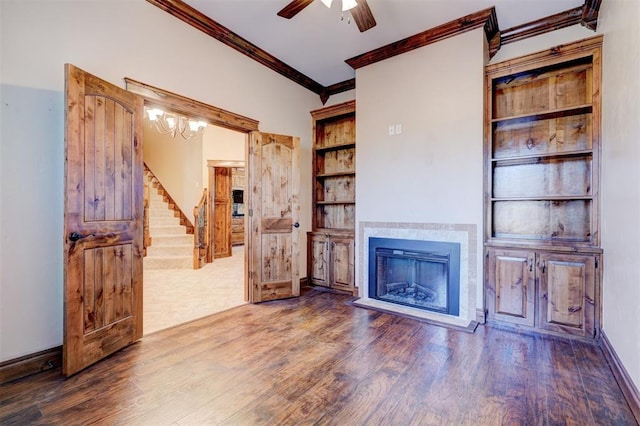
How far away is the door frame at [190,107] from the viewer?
2.61 m

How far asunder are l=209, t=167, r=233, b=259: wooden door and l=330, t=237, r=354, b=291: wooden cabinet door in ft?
12.9

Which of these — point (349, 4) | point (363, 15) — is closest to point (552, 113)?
point (363, 15)

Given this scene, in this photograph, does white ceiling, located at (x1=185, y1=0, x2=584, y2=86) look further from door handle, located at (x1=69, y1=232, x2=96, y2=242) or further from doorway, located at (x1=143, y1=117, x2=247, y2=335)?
door handle, located at (x1=69, y1=232, x2=96, y2=242)

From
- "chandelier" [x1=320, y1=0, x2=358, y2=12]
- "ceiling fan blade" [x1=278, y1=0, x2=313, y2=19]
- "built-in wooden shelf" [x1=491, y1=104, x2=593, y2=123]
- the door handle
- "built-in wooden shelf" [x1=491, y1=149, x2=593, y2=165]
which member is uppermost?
"ceiling fan blade" [x1=278, y1=0, x2=313, y2=19]

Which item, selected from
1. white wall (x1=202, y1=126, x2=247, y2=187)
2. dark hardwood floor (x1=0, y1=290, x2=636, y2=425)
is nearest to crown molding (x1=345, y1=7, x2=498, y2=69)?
dark hardwood floor (x1=0, y1=290, x2=636, y2=425)

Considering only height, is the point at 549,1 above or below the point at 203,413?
above

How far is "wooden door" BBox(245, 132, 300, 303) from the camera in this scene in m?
3.68

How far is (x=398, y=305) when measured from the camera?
11.2ft

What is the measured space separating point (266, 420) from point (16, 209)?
218cm

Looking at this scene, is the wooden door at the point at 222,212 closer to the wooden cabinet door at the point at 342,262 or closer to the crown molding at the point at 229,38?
the crown molding at the point at 229,38

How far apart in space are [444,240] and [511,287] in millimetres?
764

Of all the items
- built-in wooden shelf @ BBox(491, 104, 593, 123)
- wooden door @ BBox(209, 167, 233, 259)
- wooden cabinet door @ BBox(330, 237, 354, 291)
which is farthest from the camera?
wooden door @ BBox(209, 167, 233, 259)

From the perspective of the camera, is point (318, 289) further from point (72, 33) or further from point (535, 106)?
point (72, 33)

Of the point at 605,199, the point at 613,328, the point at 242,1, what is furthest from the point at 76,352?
the point at 605,199
